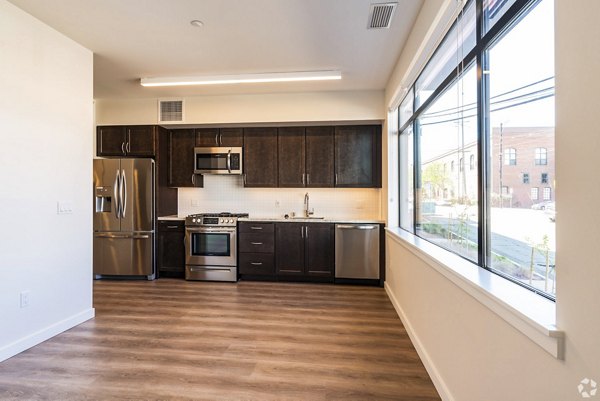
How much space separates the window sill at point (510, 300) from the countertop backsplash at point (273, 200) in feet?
9.74

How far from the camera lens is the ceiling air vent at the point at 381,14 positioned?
247 cm

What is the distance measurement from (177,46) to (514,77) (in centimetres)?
297

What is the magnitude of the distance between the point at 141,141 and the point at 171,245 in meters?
1.62

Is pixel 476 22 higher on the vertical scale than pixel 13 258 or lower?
higher

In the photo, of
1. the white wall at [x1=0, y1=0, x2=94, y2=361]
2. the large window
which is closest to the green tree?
the large window

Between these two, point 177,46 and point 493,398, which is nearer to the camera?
point 493,398

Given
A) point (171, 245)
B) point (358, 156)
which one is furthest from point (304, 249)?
point (171, 245)

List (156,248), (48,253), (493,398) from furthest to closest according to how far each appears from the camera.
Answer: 1. (156,248)
2. (48,253)
3. (493,398)

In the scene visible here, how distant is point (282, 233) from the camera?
4.61 meters

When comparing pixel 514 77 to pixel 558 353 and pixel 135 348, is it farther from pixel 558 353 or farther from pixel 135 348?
pixel 135 348

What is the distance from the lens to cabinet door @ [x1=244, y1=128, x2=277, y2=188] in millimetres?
4883

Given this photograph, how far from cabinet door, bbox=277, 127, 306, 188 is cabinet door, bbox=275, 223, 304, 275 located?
689 mm

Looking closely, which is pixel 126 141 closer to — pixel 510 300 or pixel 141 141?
pixel 141 141

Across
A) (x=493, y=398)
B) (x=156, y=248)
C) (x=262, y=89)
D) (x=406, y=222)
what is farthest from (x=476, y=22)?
(x=156, y=248)
